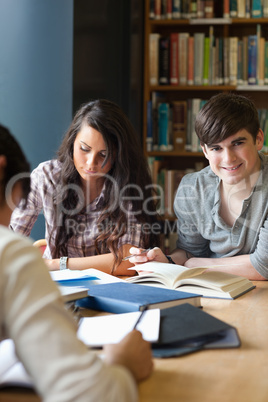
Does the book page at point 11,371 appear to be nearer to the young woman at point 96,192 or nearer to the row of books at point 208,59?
the young woman at point 96,192

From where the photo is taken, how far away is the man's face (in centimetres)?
181

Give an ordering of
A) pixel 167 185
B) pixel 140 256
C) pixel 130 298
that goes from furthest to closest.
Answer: pixel 167 185, pixel 140 256, pixel 130 298

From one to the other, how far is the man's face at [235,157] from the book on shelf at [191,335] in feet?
2.77

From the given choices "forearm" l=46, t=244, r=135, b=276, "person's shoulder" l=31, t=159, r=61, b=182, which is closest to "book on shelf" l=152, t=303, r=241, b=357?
"forearm" l=46, t=244, r=135, b=276

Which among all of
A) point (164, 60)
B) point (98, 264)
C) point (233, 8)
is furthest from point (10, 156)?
point (233, 8)

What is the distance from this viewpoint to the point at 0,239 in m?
0.68

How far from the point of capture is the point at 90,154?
193 cm

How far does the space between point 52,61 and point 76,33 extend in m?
0.18

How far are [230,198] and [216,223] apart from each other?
11 centimetres

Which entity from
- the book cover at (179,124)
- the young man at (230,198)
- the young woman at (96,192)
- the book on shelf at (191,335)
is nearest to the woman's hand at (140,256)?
the young man at (230,198)

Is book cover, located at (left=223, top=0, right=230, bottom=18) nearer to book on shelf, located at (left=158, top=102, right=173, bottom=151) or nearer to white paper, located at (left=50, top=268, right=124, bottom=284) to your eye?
book on shelf, located at (left=158, top=102, right=173, bottom=151)

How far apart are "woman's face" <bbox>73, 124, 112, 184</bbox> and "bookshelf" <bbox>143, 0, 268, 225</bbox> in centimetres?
168

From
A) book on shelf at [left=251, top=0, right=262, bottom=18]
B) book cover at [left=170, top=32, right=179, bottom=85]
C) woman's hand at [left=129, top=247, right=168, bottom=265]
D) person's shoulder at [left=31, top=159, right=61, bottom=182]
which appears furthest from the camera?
book cover at [left=170, top=32, right=179, bottom=85]

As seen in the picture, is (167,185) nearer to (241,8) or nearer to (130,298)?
(241,8)
